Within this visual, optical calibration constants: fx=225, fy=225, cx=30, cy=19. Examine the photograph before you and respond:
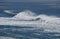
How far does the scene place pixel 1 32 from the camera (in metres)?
4.84

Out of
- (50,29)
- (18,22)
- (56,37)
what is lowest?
(56,37)

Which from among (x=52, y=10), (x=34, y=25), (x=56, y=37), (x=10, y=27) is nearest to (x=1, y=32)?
(x=10, y=27)

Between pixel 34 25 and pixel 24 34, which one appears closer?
pixel 24 34

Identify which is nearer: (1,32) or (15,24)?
(1,32)

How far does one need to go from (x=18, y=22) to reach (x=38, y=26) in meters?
0.71

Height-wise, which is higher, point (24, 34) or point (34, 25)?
point (34, 25)

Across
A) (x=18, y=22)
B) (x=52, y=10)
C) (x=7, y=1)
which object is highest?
(x=7, y=1)

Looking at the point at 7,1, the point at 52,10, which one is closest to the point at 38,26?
the point at 52,10

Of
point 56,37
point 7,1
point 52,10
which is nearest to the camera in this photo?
point 56,37

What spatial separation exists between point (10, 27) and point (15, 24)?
10.1 inches

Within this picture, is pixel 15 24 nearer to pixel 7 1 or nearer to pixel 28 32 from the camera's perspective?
pixel 28 32

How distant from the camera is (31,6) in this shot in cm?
961

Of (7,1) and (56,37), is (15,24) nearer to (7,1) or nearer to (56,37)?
(56,37)

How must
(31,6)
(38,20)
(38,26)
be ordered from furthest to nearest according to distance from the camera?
1. (31,6)
2. (38,20)
3. (38,26)
